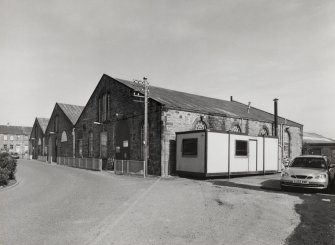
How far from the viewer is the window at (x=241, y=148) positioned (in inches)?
715

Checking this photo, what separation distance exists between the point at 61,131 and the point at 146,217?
117ft

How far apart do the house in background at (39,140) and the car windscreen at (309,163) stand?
42476mm

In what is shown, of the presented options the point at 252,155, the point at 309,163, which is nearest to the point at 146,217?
the point at 309,163

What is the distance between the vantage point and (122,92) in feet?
83.4

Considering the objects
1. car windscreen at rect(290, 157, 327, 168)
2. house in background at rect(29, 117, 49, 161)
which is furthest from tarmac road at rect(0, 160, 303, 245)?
house in background at rect(29, 117, 49, 161)

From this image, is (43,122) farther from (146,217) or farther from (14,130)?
(146,217)

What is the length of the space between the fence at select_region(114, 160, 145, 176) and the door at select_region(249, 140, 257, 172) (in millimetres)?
6915

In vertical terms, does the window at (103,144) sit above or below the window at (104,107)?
below

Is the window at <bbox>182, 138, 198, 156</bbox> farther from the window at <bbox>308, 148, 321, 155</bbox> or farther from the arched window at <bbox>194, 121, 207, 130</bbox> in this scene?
the window at <bbox>308, 148, 321, 155</bbox>

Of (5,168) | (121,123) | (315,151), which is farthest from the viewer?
(315,151)

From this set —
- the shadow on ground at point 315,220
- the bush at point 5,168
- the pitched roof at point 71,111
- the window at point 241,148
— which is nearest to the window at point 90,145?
the pitched roof at point 71,111

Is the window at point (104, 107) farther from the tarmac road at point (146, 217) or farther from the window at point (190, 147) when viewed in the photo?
the tarmac road at point (146, 217)

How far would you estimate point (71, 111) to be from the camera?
41781mm

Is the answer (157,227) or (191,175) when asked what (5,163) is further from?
(157,227)
